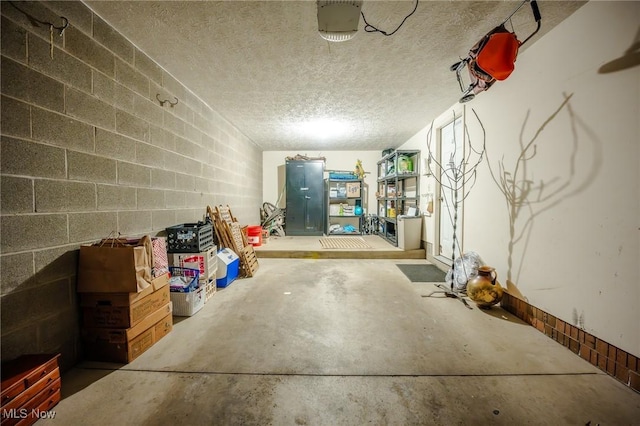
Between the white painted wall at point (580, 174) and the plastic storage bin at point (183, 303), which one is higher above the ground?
the white painted wall at point (580, 174)

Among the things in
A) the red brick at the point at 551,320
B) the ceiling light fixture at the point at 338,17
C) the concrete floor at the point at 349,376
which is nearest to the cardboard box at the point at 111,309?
the concrete floor at the point at 349,376

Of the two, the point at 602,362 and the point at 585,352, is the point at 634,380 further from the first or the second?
the point at 585,352

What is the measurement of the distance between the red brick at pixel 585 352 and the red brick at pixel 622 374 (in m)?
0.17

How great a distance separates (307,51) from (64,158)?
6.64 feet

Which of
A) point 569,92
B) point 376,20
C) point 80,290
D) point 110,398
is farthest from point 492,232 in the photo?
point 80,290

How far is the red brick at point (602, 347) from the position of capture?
57.8 inches

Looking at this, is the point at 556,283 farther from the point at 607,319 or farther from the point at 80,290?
the point at 80,290

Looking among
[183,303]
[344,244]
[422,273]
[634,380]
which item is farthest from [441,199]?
[183,303]

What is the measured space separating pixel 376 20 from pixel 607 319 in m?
2.58

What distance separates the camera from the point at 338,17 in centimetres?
162

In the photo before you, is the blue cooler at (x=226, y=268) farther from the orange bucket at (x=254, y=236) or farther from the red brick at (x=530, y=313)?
the red brick at (x=530, y=313)

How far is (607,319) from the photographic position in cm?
147

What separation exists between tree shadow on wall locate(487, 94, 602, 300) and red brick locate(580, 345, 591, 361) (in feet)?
1.84

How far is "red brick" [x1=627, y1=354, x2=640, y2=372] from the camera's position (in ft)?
4.32
